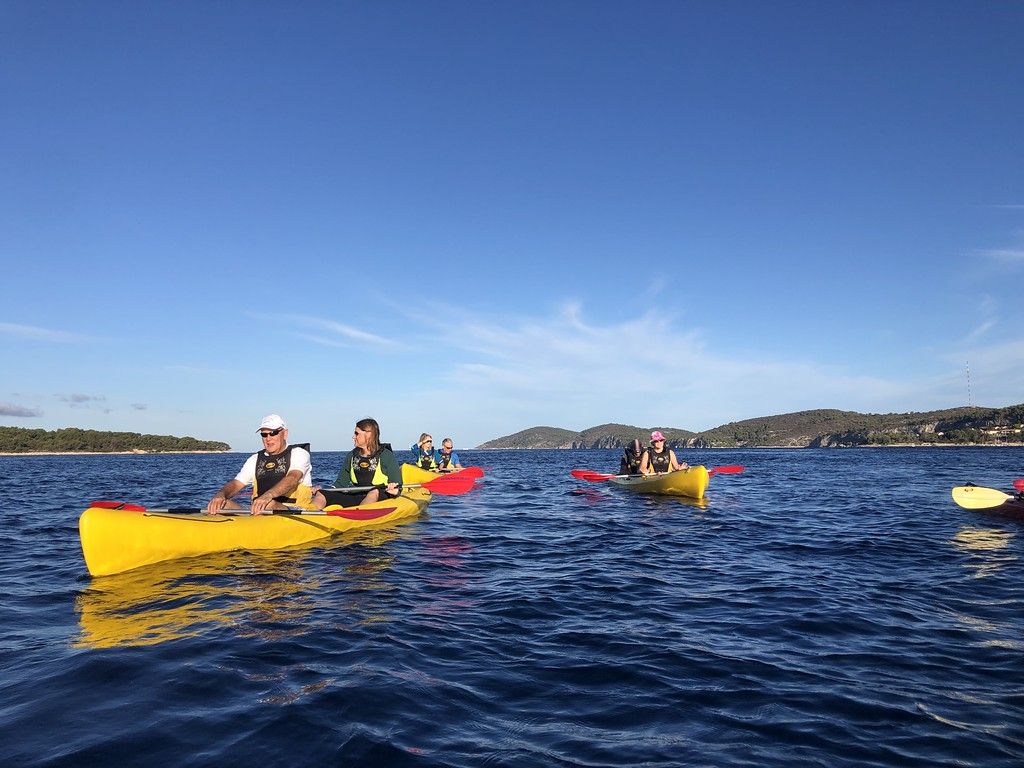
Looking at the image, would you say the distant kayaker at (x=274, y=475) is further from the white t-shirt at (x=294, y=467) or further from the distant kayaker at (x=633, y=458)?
the distant kayaker at (x=633, y=458)

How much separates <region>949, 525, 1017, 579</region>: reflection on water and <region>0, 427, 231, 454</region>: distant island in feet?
550

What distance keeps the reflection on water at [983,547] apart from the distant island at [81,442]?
168 meters

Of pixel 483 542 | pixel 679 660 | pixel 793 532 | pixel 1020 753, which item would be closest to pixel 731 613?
pixel 679 660

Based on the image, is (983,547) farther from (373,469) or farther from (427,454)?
(427,454)

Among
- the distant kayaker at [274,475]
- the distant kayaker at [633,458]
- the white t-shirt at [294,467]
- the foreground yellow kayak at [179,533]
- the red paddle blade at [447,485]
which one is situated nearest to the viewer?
the foreground yellow kayak at [179,533]

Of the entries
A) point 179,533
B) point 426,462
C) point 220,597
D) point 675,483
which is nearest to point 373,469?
point 179,533

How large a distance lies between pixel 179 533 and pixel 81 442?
16194 cm

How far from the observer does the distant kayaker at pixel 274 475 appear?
962 centimetres

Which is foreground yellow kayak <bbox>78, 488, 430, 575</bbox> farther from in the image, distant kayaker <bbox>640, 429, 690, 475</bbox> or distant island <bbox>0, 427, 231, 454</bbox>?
distant island <bbox>0, 427, 231, 454</bbox>

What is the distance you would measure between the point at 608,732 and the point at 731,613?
3189 millimetres

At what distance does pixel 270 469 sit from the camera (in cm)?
1016

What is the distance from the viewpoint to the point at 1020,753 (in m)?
3.26

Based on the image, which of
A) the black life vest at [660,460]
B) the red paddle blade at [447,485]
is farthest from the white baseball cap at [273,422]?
the black life vest at [660,460]

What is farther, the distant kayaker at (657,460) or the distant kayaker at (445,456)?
the distant kayaker at (445,456)
